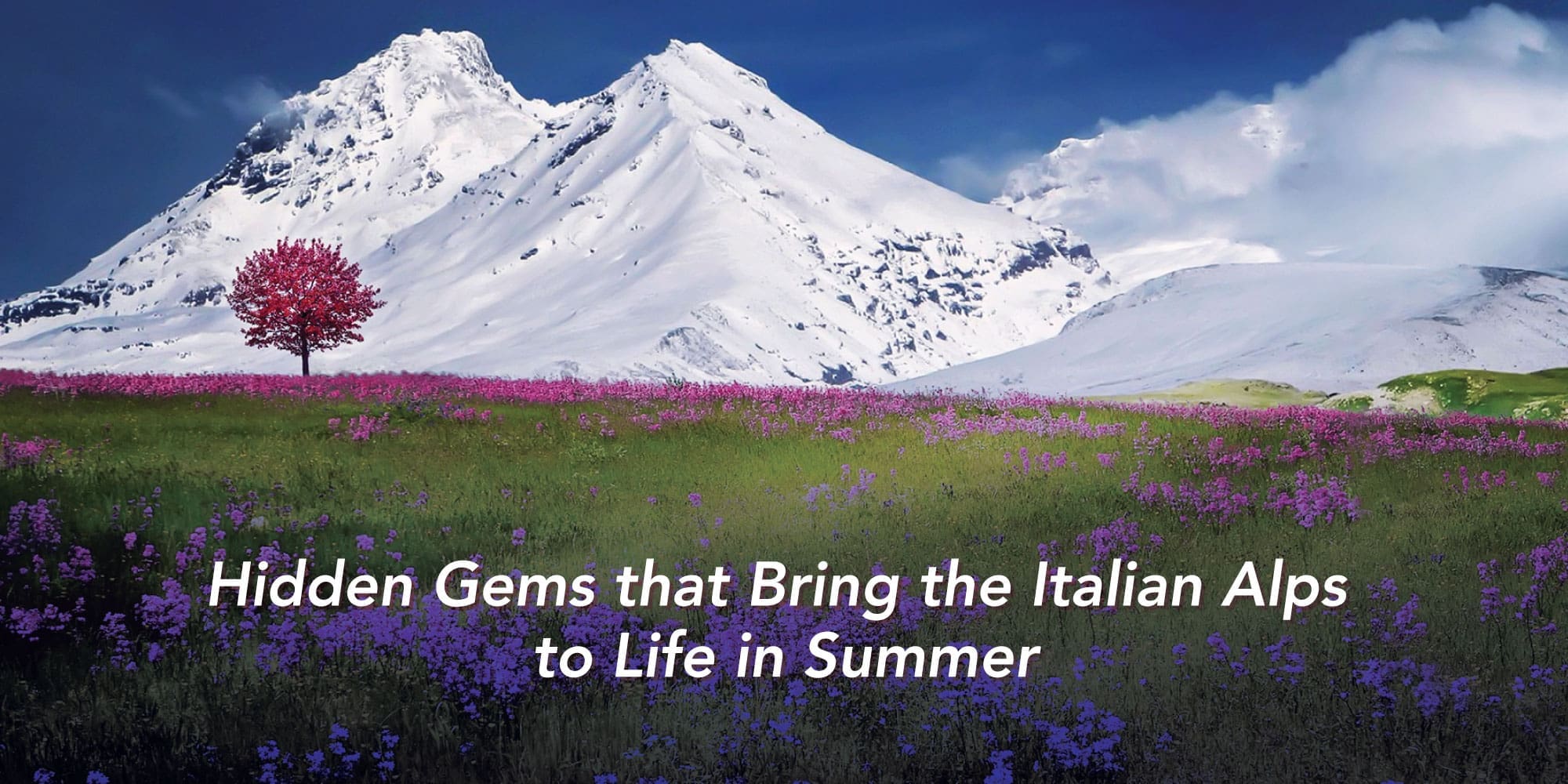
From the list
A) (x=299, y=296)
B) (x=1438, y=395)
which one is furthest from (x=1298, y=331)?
(x=299, y=296)

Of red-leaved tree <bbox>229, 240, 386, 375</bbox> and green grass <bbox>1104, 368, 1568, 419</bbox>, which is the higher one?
red-leaved tree <bbox>229, 240, 386, 375</bbox>

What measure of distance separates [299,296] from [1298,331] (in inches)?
1367

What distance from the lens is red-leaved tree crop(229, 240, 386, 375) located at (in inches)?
1315

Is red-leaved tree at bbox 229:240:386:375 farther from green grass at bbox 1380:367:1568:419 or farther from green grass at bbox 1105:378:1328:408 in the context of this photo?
green grass at bbox 1380:367:1568:419

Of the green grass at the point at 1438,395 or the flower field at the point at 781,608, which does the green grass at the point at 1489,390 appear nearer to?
the green grass at the point at 1438,395

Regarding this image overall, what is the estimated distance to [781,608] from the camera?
6918 mm

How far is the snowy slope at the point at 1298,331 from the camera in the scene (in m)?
33.2

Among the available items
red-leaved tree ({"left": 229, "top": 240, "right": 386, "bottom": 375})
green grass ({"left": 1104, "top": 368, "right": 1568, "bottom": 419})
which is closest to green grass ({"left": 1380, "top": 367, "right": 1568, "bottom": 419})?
green grass ({"left": 1104, "top": 368, "right": 1568, "bottom": 419})

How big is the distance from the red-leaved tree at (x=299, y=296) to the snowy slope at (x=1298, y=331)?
59.6 ft

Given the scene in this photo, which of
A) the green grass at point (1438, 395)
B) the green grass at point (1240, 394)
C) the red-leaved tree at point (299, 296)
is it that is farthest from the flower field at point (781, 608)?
the red-leaved tree at point (299, 296)

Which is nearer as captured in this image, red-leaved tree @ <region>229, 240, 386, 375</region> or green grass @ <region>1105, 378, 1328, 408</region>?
green grass @ <region>1105, 378, 1328, 408</region>

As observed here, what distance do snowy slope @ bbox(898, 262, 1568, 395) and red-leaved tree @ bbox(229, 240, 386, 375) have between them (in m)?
18.2

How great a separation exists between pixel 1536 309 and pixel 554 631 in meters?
38.2

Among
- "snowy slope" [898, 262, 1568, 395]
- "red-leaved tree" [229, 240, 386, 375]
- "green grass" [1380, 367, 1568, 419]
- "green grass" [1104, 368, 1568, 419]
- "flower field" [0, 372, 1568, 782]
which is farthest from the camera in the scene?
"red-leaved tree" [229, 240, 386, 375]
